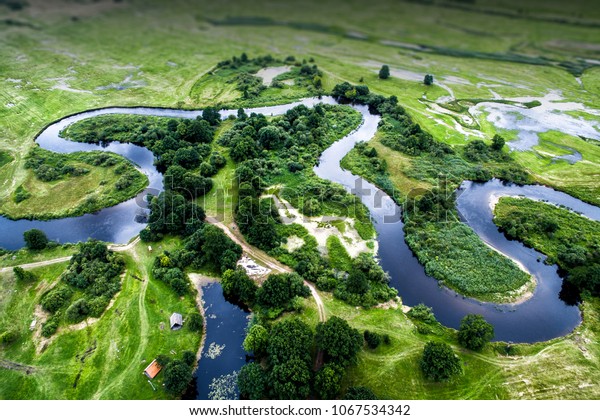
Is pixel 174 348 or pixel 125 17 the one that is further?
pixel 125 17

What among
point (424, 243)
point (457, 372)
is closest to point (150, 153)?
point (424, 243)

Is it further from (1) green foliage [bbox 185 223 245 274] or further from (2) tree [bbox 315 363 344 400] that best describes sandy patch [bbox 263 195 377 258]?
(2) tree [bbox 315 363 344 400]

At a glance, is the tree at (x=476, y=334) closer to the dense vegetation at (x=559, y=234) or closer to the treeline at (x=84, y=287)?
the dense vegetation at (x=559, y=234)

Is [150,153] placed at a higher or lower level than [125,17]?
lower

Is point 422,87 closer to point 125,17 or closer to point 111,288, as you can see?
point 111,288

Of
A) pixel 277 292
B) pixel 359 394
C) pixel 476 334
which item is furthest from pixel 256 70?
pixel 359 394

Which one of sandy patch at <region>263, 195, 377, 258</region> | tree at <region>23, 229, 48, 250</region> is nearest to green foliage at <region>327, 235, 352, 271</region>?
sandy patch at <region>263, 195, 377, 258</region>

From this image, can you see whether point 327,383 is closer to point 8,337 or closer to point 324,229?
point 324,229
